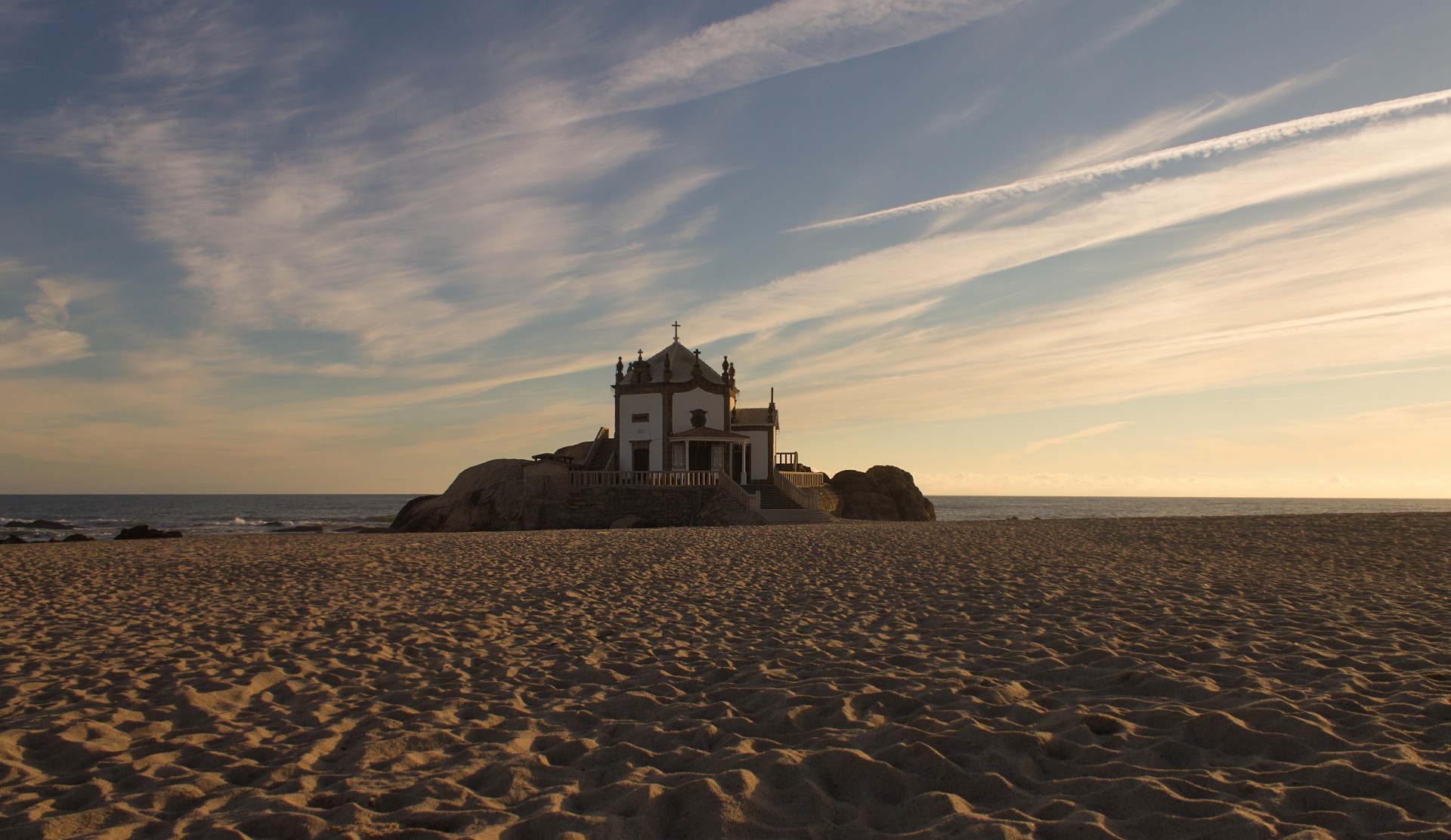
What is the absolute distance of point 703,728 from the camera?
493 cm

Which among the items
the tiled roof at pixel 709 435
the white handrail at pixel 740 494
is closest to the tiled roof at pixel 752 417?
the tiled roof at pixel 709 435

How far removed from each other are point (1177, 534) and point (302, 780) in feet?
59.1

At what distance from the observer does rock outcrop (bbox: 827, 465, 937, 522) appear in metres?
43.6

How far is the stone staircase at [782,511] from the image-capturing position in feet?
96.0

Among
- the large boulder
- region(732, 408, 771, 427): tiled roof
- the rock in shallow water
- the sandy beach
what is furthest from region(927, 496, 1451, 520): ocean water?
the rock in shallow water

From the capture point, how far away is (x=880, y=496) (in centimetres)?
4403

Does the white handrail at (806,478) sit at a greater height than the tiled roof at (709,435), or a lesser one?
lesser

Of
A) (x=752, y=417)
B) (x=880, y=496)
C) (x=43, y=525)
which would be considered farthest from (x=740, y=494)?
(x=43, y=525)

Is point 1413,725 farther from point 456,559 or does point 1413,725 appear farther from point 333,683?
point 456,559

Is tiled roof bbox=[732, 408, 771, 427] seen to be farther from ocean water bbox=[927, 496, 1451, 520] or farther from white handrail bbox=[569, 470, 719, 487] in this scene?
ocean water bbox=[927, 496, 1451, 520]

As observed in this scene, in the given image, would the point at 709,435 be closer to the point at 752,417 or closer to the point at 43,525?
the point at 752,417

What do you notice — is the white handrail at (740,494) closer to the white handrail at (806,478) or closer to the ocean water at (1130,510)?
the white handrail at (806,478)

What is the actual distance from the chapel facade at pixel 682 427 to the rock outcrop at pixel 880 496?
22.6ft

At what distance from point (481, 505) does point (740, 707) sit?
2971 centimetres
